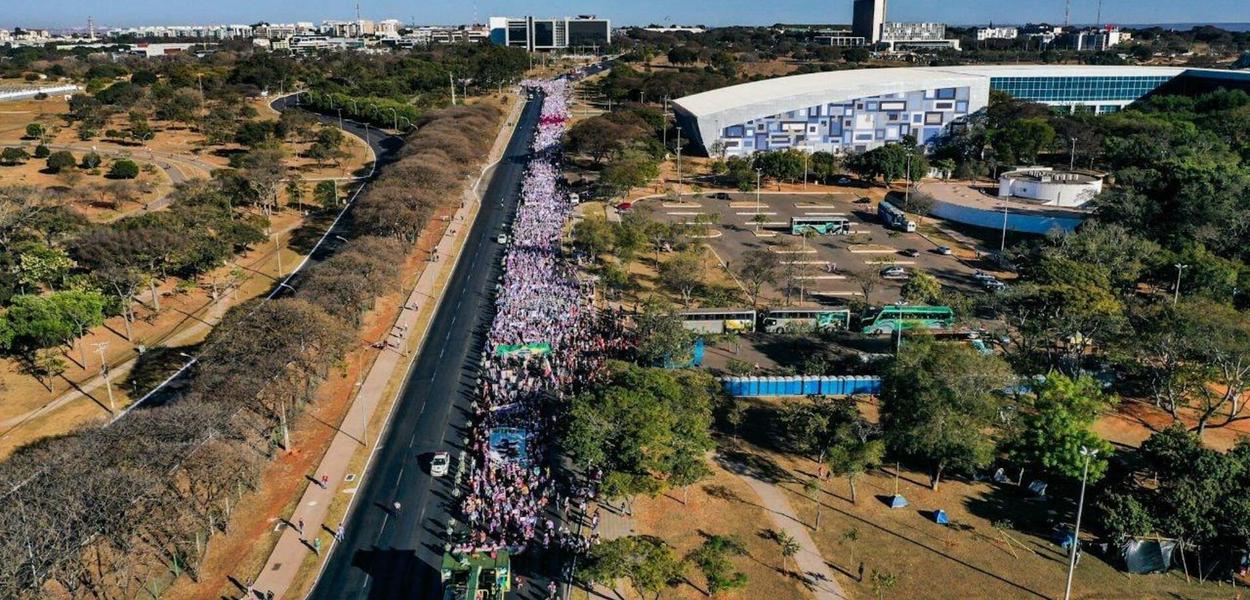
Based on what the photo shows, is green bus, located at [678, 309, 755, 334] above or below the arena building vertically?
below

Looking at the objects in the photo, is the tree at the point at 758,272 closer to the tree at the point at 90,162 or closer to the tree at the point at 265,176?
the tree at the point at 265,176

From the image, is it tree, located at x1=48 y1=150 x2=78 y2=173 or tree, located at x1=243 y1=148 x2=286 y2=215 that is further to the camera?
tree, located at x1=48 y1=150 x2=78 y2=173

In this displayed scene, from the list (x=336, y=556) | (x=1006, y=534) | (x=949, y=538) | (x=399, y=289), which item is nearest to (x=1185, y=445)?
(x=1006, y=534)

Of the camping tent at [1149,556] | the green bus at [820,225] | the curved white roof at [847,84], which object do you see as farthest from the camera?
the curved white roof at [847,84]

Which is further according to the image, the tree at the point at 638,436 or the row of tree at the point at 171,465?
the tree at the point at 638,436

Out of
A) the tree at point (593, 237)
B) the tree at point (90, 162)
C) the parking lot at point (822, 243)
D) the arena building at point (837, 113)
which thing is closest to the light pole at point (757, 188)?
the parking lot at point (822, 243)

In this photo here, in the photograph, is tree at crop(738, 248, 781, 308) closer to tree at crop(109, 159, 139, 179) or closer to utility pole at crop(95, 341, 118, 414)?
utility pole at crop(95, 341, 118, 414)

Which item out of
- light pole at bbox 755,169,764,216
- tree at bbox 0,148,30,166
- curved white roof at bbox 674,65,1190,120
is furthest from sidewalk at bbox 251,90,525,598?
tree at bbox 0,148,30,166
